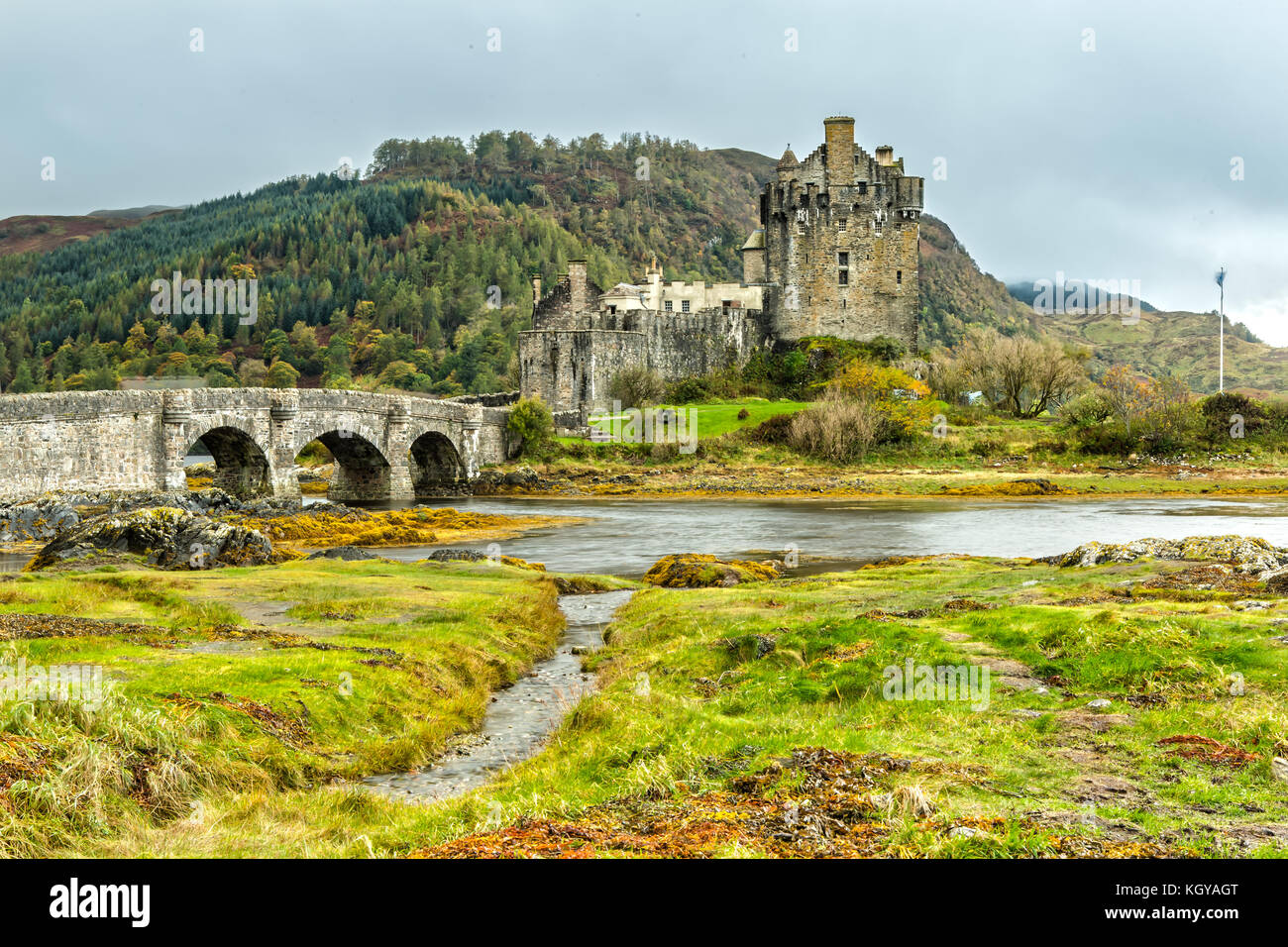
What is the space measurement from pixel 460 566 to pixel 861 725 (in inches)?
751

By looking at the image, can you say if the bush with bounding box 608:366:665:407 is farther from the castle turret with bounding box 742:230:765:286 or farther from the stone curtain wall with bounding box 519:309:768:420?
the castle turret with bounding box 742:230:765:286

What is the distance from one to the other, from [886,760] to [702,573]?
1840 cm

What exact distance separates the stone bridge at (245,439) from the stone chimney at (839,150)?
34.3 metres

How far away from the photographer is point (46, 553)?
85.1 feet

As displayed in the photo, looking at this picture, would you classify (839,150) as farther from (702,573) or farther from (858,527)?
(702,573)

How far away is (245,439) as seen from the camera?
49.9 meters

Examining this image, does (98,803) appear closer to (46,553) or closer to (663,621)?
(663,621)

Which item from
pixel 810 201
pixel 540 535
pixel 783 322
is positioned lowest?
pixel 540 535

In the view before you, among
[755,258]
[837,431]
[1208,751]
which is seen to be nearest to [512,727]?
[1208,751]

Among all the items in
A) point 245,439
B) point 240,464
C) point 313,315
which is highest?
point 313,315

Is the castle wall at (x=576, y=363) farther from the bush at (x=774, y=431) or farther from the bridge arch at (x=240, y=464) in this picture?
the bridge arch at (x=240, y=464)
